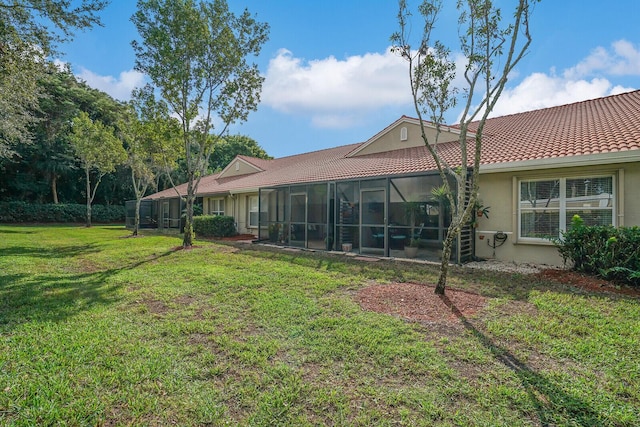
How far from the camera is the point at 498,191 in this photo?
902 centimetres

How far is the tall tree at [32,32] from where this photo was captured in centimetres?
753


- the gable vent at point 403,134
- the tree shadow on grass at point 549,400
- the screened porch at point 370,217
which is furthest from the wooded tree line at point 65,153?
the tree shadow on grass at point 549,400

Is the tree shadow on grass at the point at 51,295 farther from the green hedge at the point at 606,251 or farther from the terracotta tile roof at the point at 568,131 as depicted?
the terracotta tile roof at the point at 568,131

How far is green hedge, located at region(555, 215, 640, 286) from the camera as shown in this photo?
19.2 ft

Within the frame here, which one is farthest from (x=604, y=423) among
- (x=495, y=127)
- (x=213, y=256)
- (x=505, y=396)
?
(x=495, y=127)

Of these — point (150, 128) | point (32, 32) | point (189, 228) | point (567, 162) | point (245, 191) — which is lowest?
point (189, 228)

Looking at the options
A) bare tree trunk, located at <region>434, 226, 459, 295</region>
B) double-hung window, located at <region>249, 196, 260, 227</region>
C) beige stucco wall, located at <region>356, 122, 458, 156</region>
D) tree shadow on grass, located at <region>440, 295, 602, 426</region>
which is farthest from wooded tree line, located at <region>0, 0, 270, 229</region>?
tree shadow on grass, located at <region>440, 295, 602, 426</region>

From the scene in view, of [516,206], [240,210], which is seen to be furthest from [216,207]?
[516,206]

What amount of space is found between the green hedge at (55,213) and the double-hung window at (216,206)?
16987 millimetres

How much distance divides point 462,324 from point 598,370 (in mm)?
1439

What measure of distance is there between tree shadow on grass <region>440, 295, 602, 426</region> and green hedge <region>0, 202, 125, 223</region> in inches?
1408

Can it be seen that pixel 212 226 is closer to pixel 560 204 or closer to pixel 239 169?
pixel 239 169

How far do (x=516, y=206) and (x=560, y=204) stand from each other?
3.19ft

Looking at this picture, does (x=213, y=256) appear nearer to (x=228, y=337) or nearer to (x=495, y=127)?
(x=228, y=337)
